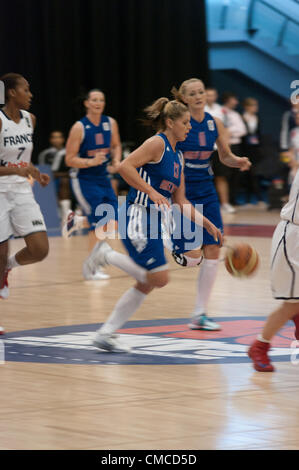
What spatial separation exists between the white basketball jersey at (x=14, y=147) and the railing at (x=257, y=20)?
43.7 feet

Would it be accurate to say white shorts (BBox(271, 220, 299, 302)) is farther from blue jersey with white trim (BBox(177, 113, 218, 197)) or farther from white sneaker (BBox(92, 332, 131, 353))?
blue jersey with white trim (BBox(177, 113, 218, 197))

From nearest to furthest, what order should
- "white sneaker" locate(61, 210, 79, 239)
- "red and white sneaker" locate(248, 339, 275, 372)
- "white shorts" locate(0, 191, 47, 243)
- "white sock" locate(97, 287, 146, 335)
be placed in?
"red and white sneaker" locate(248, 339, 275, 372) → "white sock" locate(97, 287, 146, 335) → "white shorts" locate(0, 191, 47, 243) → "white sneaker" locate(61, 210, 79, 239)

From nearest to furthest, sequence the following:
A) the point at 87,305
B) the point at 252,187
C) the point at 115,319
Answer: the point at 115,319, the point at 87,305, the point at 252,187

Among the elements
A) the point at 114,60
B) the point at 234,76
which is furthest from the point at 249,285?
the point at 234,76

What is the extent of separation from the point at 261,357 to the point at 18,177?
2616mm

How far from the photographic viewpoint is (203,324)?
725 centimetres

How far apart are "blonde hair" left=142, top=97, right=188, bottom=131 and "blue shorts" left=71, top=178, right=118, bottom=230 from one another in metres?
3.56

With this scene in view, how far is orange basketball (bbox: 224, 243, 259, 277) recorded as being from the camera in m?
6.50

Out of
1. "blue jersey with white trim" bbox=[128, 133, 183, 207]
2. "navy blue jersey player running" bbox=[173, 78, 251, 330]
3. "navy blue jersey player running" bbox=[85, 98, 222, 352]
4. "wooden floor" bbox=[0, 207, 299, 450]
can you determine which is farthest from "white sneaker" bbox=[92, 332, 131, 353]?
"navy blue jersey player running" bbox=[173, 78, 251, 330]

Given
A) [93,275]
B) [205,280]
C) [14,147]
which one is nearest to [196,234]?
[205,280]

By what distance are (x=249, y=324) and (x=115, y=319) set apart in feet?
4.69

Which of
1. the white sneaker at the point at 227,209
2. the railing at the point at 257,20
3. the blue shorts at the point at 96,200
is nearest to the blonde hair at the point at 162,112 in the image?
the blue shorts at the point at 96,200

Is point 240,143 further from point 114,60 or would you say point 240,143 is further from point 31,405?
point 31,405

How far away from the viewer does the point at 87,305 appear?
8.42 metres
